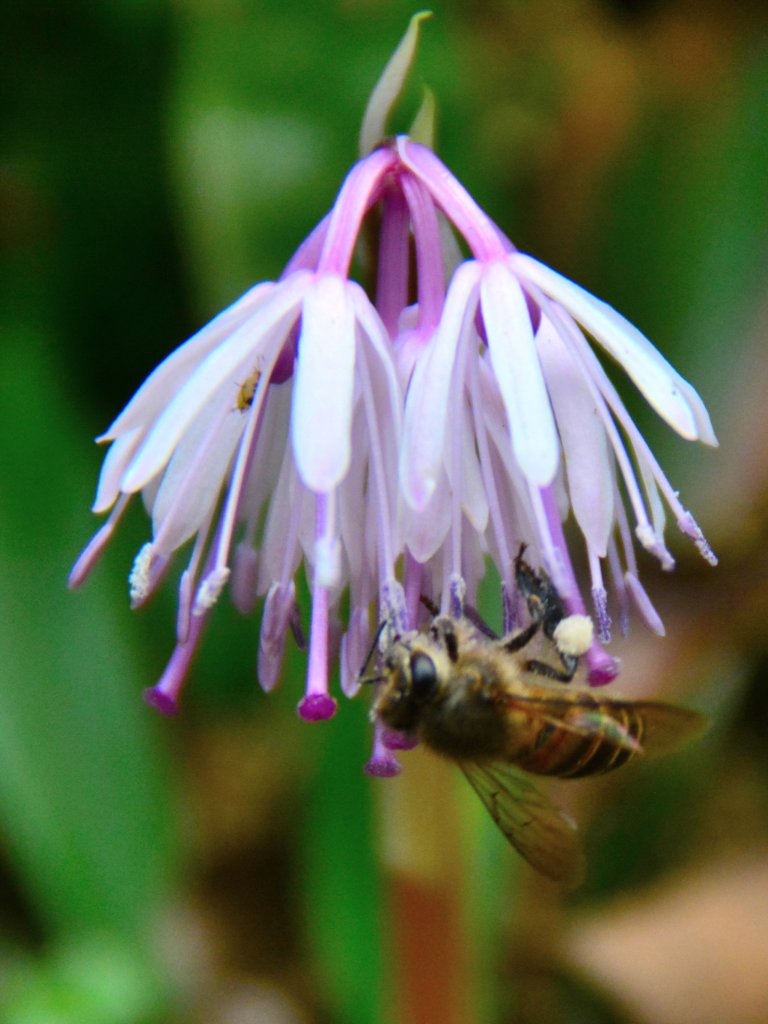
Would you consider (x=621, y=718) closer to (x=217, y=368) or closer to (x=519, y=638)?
(x=519, y=638)

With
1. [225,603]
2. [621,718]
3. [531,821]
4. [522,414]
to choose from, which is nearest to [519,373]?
[522,414]

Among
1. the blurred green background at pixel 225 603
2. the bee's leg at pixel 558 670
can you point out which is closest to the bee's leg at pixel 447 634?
the bee's leg at pixel 558 670

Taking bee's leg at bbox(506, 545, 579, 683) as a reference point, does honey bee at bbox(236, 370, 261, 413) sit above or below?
above

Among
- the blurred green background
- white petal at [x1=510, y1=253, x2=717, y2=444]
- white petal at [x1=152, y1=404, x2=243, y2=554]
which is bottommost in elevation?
the blurred green background

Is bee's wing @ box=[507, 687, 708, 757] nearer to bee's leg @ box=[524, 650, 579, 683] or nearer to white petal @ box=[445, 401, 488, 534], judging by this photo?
bee's leg @ box=[524, 650, 579, 683]

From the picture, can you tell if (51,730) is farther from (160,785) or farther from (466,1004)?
(466,1004)

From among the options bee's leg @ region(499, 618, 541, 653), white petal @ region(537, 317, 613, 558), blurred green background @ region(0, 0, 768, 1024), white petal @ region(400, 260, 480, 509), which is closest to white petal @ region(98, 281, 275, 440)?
white petal @ region(400, 260, 480, 509)

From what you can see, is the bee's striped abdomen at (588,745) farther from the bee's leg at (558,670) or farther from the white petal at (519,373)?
the white petal at (519,373)
